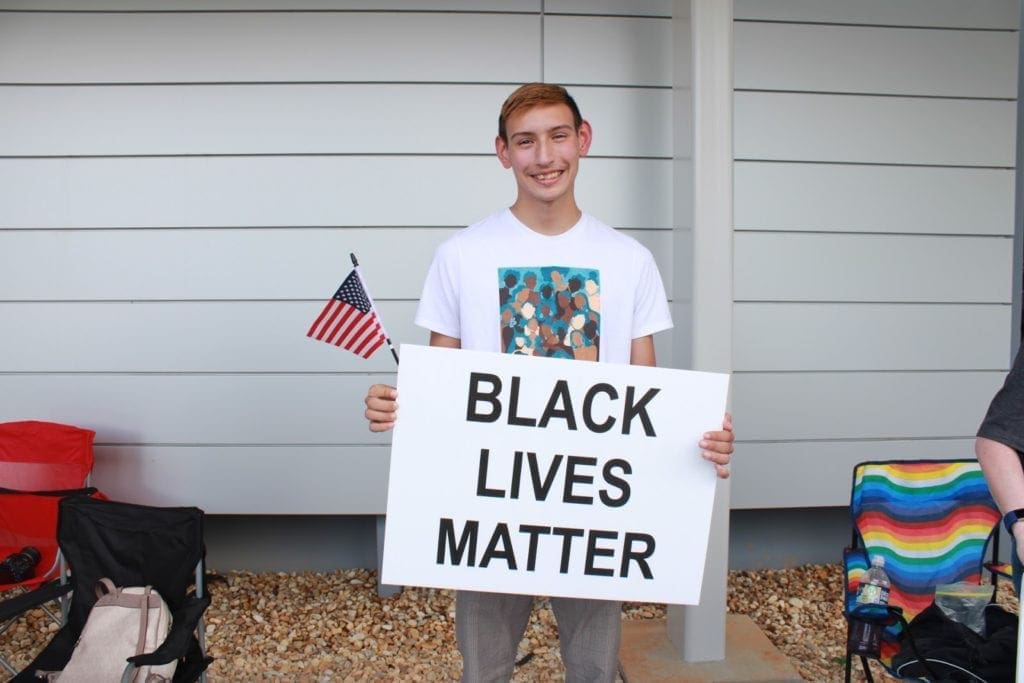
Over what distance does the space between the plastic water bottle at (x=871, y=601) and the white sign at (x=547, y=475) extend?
A: 2.66 feet

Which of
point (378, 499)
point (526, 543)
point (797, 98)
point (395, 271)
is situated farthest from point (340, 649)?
point (797, 98)

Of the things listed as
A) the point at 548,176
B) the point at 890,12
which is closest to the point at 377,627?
the point at 548,176

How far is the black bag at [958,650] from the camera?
199cm

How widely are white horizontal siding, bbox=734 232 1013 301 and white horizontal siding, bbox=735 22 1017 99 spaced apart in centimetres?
73

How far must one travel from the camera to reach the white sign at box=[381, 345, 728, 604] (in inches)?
71.0

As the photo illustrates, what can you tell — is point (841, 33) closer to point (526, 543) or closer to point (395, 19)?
point (395, 19)

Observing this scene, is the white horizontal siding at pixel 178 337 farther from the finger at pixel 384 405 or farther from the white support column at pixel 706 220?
the finger at pixel 384 405

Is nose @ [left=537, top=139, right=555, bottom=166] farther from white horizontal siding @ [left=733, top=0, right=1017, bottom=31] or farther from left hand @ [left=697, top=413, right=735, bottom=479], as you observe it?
white horizontal siding @ [left=733, top=0, right=1017, bottom=31]

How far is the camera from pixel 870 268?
13.1 ft

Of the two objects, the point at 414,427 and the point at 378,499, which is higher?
the point at 414,427

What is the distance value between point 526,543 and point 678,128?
1.90 meters

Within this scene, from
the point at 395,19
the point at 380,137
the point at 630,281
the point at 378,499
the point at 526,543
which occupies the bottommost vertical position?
the point at 378,499

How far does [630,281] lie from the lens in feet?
6.34

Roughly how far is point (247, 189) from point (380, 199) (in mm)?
627
